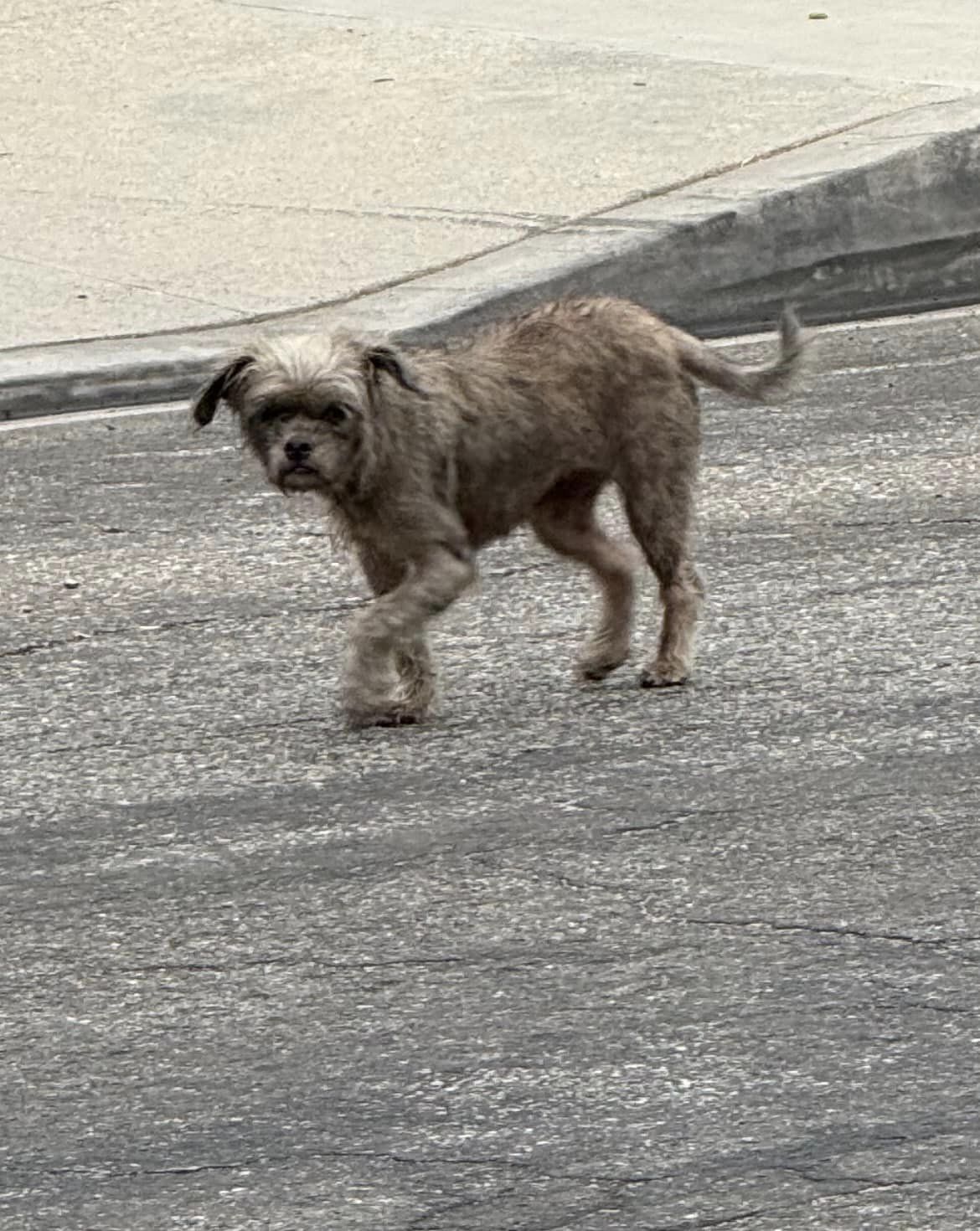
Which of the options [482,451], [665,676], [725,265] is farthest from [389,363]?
[725,265]

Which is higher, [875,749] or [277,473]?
[277,473]

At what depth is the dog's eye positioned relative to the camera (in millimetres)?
6484

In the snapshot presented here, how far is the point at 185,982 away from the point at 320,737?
1440 millimetres

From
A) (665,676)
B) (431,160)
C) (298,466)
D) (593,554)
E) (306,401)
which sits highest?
(306,401)

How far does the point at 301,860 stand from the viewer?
19.5ft

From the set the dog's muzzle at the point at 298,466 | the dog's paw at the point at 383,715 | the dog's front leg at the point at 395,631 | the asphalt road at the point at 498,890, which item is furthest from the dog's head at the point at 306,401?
the asphalt road at the point at 498,890

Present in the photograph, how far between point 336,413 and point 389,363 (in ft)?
0.62

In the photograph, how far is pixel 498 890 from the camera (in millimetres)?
5746

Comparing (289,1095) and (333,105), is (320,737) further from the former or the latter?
(333,105)

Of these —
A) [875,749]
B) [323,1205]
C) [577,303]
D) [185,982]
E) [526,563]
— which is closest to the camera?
[323,1205]

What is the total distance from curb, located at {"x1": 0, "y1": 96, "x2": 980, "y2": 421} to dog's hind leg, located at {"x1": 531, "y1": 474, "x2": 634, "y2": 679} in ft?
9.10

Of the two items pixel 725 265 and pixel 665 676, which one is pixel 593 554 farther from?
pixel 725 265

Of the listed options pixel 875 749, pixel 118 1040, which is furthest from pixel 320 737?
pixel 118 1040

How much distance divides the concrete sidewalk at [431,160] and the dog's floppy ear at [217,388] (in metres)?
3.27
